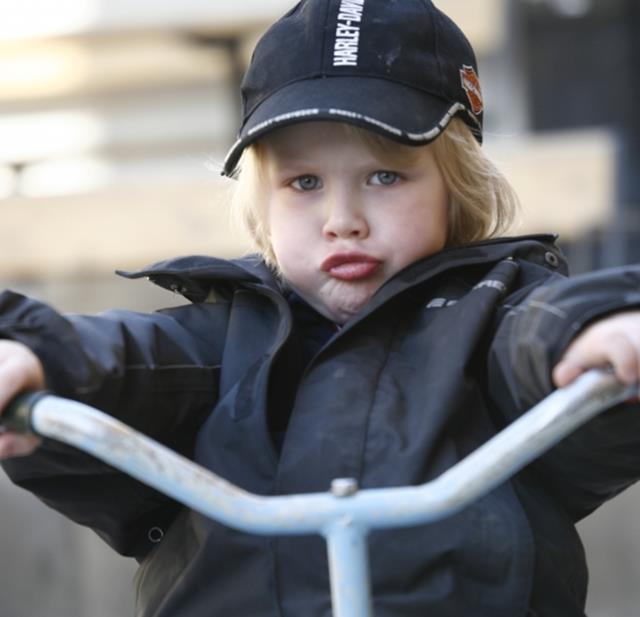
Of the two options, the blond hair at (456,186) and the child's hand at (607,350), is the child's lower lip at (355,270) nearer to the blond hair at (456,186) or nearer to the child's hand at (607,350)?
the blond hair at (456,186)

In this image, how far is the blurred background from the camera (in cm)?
439

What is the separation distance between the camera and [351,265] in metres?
1.93

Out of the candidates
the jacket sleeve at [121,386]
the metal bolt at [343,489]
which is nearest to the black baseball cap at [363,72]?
the jacket sleeve at [121,386]

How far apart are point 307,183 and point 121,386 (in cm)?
40

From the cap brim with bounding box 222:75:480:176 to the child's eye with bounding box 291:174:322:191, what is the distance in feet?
0.27

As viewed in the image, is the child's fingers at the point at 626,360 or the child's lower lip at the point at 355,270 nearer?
the child's fingers at the point at 626,360

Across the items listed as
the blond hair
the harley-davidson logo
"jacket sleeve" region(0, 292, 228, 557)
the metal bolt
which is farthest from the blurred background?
the metal bolt

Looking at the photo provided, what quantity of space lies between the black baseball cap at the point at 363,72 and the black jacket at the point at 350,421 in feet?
0.64

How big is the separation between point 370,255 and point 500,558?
450 mm

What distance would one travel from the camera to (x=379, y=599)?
Result: 66.5 inches

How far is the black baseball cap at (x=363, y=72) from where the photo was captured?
74.9 inches

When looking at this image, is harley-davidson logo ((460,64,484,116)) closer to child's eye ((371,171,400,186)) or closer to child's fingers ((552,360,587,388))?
child's eye ((371,171,400,186))

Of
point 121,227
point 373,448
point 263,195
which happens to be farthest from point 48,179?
point 373,448

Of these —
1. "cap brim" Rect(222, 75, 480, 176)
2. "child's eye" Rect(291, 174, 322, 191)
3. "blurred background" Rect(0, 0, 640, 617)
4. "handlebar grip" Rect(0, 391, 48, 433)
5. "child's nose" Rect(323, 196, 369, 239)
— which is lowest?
"blurred background" Rect(0, 0, 640, 617)
